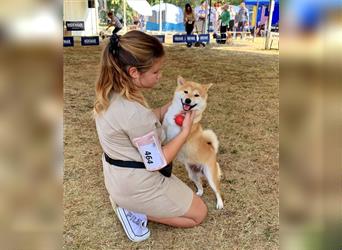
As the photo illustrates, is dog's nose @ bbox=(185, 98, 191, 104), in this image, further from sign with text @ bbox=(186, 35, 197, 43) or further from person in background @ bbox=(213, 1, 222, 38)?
person in background @ bbox=(213, 1, 222, 38)

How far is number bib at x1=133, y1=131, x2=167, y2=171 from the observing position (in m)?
1.53

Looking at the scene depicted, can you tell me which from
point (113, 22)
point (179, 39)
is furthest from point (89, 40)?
point (179, 39)

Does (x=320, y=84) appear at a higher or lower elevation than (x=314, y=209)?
higher

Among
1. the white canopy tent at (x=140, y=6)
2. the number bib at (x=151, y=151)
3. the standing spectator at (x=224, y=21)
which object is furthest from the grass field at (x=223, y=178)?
the white canopy tent at (x=140, y=6)

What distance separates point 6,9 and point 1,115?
0.13m

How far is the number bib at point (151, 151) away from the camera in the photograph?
1532 millimetres

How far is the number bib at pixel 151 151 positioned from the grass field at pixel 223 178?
1.53 feet

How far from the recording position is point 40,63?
1.52ft

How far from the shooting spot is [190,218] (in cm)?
182

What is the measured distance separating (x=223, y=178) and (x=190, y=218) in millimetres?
651

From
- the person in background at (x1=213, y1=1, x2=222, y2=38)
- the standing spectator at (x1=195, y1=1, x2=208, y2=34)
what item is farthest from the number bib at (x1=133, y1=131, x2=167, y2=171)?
the person in background at (x1=213, y1=1, x2=222, y2=38)

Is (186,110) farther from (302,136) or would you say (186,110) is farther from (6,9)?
(6,9)

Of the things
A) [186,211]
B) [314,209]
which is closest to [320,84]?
[314,209]

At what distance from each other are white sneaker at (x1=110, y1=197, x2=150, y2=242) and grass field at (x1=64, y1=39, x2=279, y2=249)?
0.04 metres
